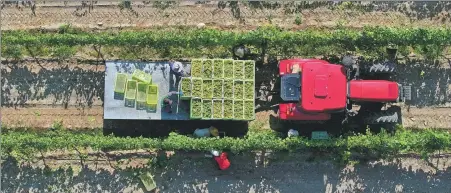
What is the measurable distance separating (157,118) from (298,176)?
5.09m

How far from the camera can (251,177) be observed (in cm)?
2134

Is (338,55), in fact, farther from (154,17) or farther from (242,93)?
(154,17)

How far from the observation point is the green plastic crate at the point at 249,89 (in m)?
20.5

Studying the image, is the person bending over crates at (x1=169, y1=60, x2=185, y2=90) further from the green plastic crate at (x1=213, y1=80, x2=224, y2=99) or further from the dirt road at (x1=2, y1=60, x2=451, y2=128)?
the dirt road at (x1=2, y1=60, x2=451, y2=128)

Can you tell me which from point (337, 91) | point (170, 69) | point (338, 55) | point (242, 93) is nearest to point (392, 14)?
point (338, 55)

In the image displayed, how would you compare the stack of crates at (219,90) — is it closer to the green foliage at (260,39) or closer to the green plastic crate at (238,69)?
the green plastic crate at (238,69)

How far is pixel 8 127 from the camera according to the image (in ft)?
70.0

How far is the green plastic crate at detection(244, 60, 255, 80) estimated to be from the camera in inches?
810

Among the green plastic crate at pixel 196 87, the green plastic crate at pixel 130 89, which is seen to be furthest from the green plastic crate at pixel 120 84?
the green plastic crate at pixel 196 87

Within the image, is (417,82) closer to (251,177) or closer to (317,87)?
(317,87)

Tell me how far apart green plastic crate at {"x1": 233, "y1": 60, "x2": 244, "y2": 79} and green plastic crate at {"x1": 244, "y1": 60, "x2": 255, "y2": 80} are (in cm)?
15

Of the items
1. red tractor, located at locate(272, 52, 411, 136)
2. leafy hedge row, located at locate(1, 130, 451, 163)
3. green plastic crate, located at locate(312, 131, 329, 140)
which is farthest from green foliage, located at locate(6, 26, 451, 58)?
leafy hedge row, located at locate(1, 130, 451, 163)

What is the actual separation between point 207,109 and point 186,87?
0.97m

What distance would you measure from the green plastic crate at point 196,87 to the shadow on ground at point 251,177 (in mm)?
2303
